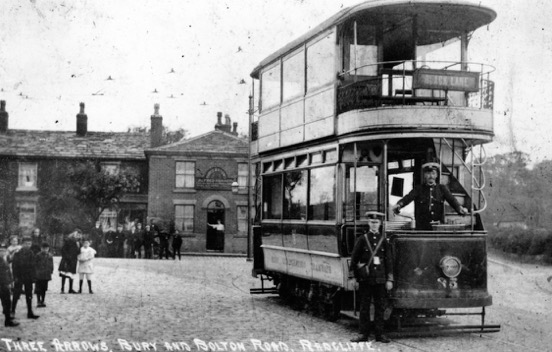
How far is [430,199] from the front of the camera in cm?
1138

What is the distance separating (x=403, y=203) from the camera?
11461 mm

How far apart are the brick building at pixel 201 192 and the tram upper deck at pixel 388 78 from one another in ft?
104

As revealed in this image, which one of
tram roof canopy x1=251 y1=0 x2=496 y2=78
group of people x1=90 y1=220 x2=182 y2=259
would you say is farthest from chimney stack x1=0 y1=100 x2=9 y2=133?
tram roof canopy x1=251 y1=0 x2=496 y2=78

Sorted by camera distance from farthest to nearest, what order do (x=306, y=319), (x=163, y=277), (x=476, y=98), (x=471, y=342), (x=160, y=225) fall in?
(x=160, y=225) → (x=163, y=277) → (x=306, y=319) → (x=476, y=98) → (x=471, y=342)

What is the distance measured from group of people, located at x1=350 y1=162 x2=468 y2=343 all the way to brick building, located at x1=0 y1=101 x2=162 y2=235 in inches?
1452

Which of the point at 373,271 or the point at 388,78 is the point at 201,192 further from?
the point at 373,271

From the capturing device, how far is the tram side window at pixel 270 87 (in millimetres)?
15597

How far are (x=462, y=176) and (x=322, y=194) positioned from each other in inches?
89.9

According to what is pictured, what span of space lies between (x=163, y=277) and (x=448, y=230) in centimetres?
1404

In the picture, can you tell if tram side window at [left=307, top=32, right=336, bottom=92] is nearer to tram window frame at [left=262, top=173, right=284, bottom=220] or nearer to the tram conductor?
tram window frame at [left=262, top=173, right=284, bottom=220]

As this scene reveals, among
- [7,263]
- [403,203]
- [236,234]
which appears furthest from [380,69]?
[236,234]

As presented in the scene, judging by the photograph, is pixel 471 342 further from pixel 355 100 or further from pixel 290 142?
pixel 290 142

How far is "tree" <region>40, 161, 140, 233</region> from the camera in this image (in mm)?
42281

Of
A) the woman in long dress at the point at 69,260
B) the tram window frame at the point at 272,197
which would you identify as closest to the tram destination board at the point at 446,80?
the tram window frame at the point at 272,197
